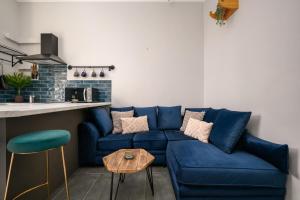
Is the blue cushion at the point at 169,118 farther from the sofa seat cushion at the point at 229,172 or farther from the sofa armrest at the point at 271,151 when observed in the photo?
the sofa seat cushion at the point at 229,172

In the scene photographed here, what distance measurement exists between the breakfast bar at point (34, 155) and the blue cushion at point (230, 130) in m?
1.71

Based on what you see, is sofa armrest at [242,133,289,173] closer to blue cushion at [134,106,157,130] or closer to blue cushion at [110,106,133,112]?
blue cushion at [134,106,157,130]

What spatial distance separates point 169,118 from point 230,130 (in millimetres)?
1401

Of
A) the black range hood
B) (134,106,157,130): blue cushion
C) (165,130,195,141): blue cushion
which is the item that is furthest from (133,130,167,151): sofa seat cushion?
the black range hood

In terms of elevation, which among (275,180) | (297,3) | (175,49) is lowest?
(275,180)

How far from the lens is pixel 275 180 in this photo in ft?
4.53

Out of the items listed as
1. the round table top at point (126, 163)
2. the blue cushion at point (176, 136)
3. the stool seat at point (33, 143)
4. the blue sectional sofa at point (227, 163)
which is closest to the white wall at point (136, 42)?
the blue cushion at point (176, 136)

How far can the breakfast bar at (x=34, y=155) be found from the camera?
120 cm

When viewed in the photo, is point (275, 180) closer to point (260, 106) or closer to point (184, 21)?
point (260, 106)

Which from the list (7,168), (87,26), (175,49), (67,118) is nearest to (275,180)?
(7,168)

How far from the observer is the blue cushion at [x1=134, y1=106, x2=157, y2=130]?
3.16m

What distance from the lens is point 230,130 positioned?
1.85m

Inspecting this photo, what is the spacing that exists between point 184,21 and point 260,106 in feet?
8.01

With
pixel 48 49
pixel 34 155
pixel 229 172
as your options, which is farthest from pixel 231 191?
A: pixel 48 49
